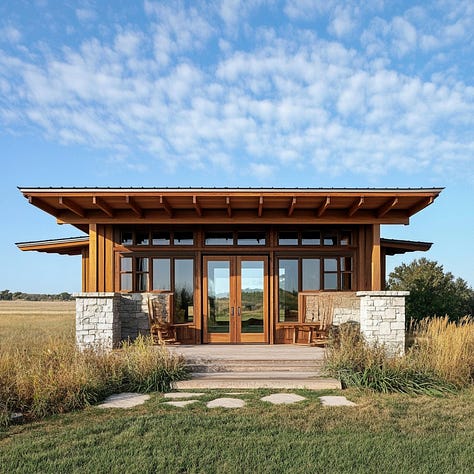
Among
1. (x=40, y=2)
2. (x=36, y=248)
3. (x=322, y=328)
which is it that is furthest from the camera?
(x=36, y=248)

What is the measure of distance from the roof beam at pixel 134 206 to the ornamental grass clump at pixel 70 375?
314 cm

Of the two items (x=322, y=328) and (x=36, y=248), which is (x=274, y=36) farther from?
(x=36, y=248)

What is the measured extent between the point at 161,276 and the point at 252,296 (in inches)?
90.5

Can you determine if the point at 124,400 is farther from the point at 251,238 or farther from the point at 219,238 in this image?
the point at 251,238

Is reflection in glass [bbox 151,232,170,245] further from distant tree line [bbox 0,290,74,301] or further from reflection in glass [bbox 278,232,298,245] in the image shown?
distant tree line [bbox 0,290,74,301]

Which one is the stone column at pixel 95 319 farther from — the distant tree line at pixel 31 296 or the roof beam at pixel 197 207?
the distant tree line at pixel 31 296

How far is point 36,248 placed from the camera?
1495 centimetres

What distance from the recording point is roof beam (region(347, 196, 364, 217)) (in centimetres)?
993

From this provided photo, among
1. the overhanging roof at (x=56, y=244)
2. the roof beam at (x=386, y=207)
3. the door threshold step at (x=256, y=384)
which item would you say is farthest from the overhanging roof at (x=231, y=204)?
the door threshold step at (x=256, y=384)

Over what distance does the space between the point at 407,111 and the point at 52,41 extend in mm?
8810

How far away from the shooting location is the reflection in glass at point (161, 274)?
11367 mm

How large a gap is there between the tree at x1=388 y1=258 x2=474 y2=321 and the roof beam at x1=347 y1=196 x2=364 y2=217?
619cm

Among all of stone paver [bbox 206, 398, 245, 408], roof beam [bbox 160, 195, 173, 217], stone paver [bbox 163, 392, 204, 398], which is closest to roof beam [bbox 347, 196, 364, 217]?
roof beam [bbox 160, 195, 173, 217]

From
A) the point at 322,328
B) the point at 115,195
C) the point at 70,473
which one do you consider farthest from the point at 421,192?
the point at 70,473
